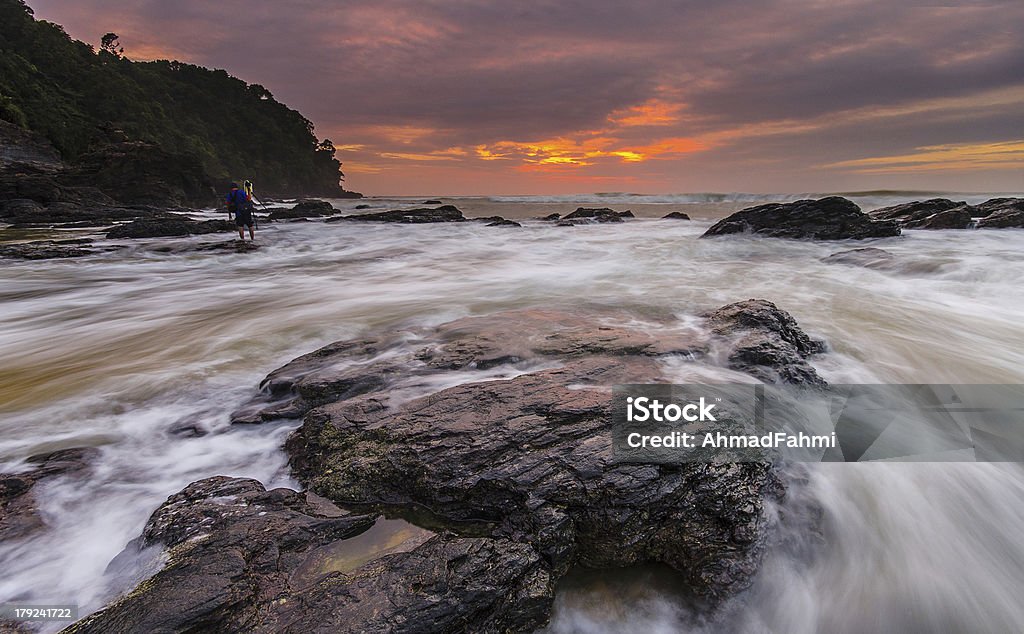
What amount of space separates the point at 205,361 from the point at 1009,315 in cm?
1131

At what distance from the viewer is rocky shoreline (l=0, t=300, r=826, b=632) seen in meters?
1.81

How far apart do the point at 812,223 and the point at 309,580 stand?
18.2 m

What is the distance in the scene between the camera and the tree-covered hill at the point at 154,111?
36188mm

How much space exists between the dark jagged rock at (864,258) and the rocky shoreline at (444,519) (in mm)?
10851

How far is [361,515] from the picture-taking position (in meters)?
2.39

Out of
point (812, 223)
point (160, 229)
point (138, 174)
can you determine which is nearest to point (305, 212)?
point (138, 174)

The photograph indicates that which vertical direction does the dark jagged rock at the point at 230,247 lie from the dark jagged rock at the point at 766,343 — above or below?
above

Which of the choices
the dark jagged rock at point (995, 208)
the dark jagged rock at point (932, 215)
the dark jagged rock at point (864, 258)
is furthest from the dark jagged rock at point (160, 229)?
the dark jagged rock at point (995, 208)

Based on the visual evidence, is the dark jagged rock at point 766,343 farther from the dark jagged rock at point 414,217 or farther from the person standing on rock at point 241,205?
the dark jagged rock at point 414,217

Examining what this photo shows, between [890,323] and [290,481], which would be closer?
[290,481]

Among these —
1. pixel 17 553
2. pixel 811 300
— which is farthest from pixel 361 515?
pixel 811 300

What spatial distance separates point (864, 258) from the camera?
11.5 meters

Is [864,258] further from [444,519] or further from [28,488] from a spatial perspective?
[28,488]

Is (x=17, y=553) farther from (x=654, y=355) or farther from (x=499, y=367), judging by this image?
(x=654, y=355)
